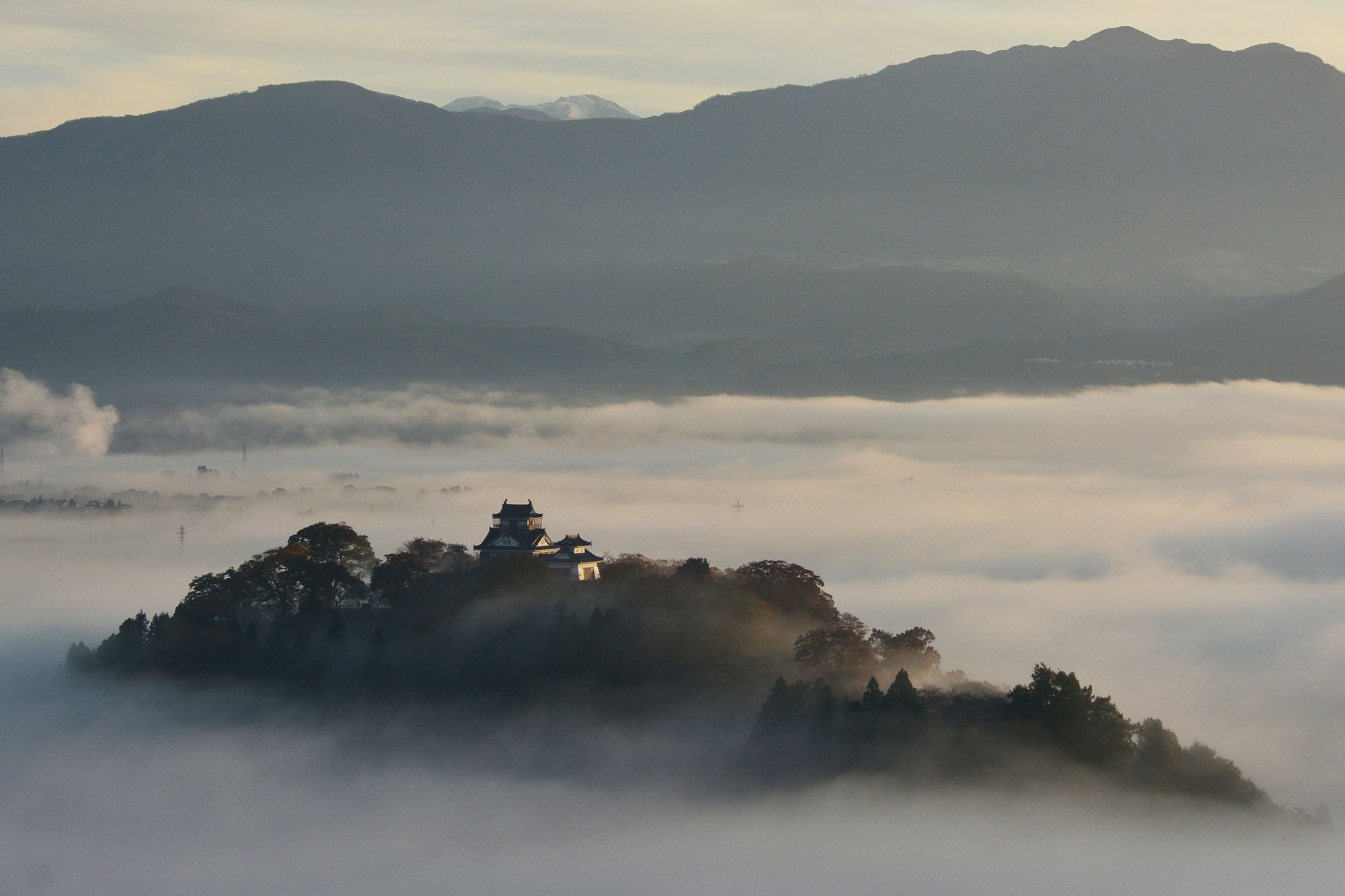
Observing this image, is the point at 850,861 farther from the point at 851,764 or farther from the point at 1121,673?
the point at 1121,673

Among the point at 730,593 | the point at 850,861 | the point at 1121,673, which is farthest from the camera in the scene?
the point at 1121,673

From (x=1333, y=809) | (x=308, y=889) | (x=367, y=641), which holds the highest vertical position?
(x=367, y=641)

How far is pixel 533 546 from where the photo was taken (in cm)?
12194

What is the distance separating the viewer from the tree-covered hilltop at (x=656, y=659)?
97.1 metres

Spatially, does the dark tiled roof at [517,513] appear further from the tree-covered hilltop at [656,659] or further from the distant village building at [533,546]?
the tree-covered hilltop at [656,659]

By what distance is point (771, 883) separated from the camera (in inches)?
4203

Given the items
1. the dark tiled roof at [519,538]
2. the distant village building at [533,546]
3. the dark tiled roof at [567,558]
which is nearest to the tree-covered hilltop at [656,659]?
the dark tiled roof at [519,538]

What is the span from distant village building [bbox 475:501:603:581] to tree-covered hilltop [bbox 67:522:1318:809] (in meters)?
1.99

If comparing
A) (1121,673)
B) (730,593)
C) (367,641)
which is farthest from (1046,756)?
(1121,673)

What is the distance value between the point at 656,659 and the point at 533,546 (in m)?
18.1

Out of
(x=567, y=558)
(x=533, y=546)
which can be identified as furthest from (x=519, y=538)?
(x=567, y=558)

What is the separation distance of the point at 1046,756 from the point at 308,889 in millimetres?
46349

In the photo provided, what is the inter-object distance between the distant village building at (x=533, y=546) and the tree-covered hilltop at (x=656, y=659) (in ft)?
6.54

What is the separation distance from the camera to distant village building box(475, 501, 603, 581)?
11969 centimetres
